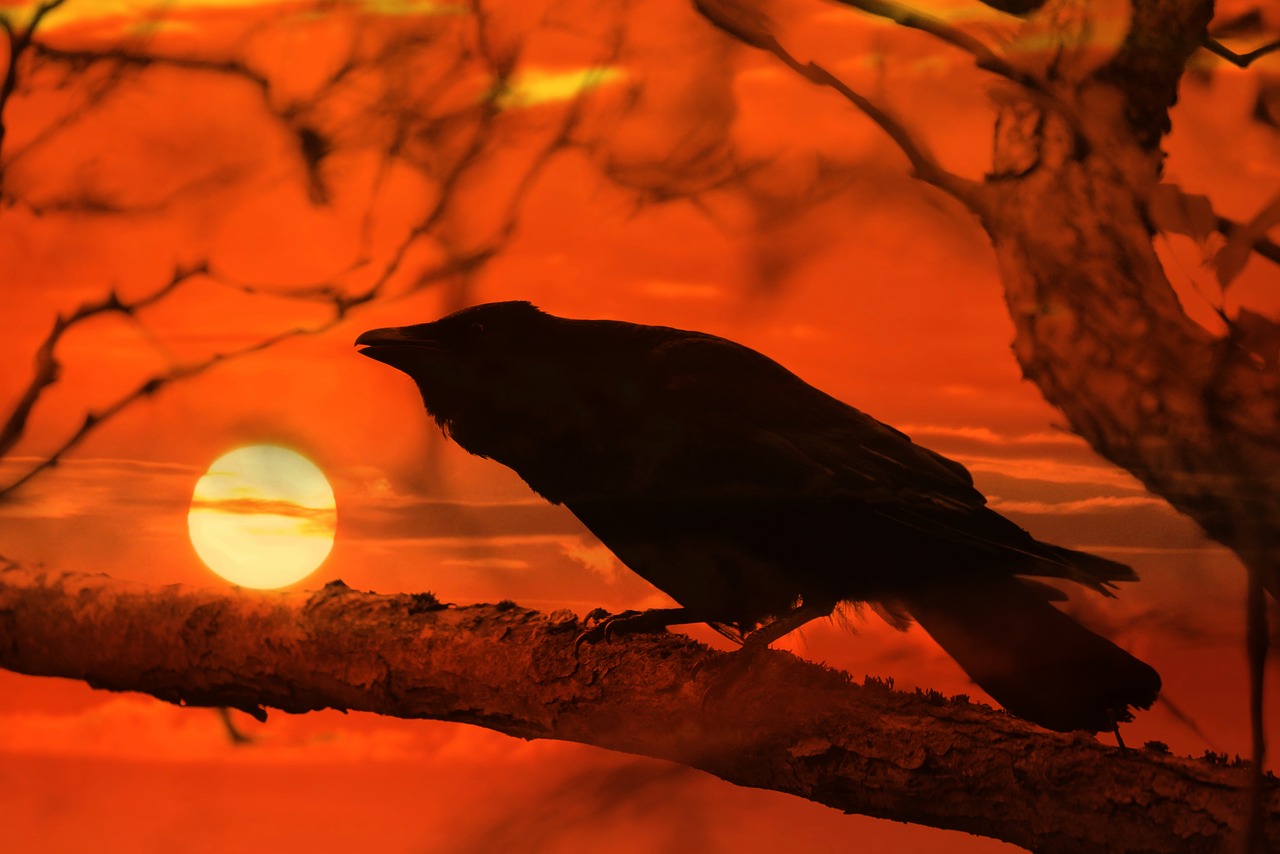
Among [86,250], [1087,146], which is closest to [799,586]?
[1087,146]

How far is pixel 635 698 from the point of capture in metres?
1.23

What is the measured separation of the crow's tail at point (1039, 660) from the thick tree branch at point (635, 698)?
0.61 feet

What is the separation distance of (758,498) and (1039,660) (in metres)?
0.38

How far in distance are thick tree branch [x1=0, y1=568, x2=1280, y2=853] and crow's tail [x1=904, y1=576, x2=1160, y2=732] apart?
0.19 meters

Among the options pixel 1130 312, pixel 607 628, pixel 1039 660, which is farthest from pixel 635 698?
pixel 1130 312

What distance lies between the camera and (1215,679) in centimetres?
144

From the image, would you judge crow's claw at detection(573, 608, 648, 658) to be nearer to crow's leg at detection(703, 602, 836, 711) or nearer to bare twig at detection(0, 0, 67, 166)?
crow's leg at detection(703, 602, 836, 711)

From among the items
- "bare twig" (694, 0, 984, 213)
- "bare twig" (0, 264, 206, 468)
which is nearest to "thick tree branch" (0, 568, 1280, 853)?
"bare twig" (0, 264, 206, 468)

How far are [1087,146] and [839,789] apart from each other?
100cm

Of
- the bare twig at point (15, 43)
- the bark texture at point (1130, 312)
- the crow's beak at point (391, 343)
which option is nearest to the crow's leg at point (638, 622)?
the crow's beak at point (391, 343)

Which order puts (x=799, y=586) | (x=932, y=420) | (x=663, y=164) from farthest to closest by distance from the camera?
(x=663, y=164), (x=932, y=420), (x=799, y=586)

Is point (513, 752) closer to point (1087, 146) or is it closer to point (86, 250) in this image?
point (86, 250)

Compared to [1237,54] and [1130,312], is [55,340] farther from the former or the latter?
[1237,54]

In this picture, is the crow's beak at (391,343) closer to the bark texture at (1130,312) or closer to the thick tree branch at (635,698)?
the thick tree branch at (635,698)
